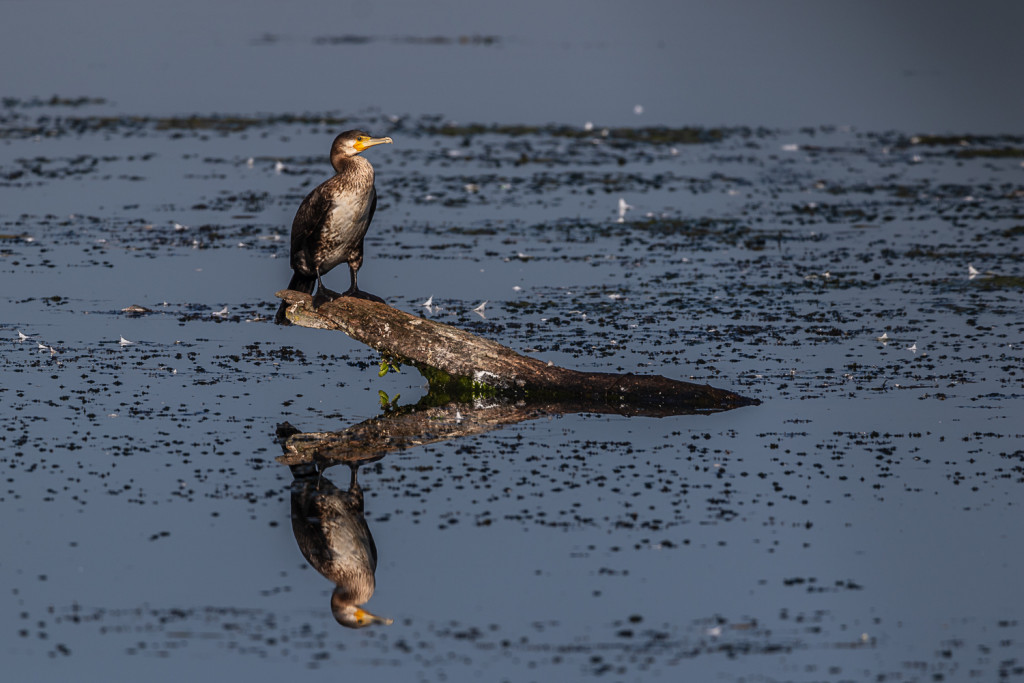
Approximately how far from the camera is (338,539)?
8.71 meters

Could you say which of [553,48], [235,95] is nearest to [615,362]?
[235,95]

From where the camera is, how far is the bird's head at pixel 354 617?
24.8 feet

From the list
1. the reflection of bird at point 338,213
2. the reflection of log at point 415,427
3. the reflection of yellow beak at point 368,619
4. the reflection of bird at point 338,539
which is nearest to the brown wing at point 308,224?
the reflection of bird at point 338,213

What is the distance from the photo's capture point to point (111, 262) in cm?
1645

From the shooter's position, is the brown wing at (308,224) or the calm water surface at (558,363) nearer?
the calm water surface at (558,363)

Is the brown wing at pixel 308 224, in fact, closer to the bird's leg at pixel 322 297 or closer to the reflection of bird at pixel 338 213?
the reflection of bird at pixel 338 213

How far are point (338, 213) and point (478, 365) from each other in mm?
1697

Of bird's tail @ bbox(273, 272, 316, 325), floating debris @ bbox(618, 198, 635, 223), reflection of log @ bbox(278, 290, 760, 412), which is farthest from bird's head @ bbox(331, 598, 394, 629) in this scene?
floating debris @ bbox(618, 198, 635, 223)

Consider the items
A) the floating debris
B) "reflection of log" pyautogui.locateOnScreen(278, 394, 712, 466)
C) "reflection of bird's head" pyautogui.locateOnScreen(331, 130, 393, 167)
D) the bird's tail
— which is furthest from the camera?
the floating debris

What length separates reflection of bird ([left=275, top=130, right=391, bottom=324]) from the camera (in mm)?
11656

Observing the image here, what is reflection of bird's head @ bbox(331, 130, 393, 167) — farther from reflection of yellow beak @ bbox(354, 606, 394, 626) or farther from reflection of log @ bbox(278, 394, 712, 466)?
reflection of yellow beak @ bbox(354, 606, 394, 626)

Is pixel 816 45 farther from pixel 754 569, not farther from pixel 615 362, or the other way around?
pixel 754 569

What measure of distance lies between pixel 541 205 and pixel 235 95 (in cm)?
1400

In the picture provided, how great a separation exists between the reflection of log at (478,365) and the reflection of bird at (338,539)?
2.05 m
